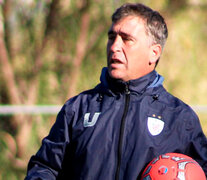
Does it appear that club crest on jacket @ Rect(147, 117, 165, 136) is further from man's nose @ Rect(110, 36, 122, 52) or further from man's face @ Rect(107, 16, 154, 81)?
man's nose @ Rect(110, 36, 122, 52)

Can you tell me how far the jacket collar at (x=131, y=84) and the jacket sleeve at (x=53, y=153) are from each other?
1.00 ft

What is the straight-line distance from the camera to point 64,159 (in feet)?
9.70

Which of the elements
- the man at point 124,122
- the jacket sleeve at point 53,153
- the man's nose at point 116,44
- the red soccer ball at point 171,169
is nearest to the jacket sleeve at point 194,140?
the man at point 124,122

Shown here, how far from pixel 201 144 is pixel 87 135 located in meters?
0.70

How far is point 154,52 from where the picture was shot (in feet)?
10.4

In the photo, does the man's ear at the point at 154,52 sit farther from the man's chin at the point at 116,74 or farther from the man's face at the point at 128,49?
the man's chin at the point at 116,74

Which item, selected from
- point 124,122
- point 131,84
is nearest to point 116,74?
point 131,84

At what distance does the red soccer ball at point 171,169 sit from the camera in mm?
2734

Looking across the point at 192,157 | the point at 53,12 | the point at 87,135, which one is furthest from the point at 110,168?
the point at 53,12

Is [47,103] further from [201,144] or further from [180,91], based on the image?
[201,144]

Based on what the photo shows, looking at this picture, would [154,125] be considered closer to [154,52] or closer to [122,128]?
[122,128]

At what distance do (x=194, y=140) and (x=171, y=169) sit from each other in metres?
0.25

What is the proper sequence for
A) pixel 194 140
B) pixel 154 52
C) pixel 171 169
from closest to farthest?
pixel 171 169 < pixel 194 140 < pixel 154 52

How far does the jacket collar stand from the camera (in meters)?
2.93
